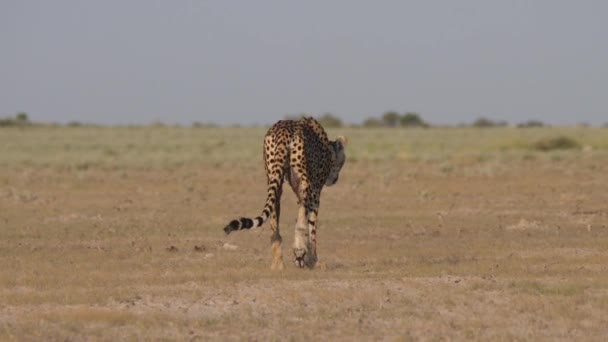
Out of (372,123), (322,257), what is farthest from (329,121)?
(322,257)

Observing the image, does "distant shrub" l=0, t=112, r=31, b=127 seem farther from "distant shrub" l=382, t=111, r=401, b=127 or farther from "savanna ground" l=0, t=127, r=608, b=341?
"savanna ground" l=0, t=127, r=608, b=341

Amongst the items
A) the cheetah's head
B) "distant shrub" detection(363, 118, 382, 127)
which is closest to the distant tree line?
"distant shrub" detection(363, 118, 382, 127)

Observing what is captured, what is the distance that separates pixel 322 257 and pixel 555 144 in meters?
33.2

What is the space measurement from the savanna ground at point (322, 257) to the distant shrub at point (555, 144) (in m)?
9.98

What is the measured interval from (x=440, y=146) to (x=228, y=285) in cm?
4107

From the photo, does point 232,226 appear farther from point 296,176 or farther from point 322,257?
point 322,257

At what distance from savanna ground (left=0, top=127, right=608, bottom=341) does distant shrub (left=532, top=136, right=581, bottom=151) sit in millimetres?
9979

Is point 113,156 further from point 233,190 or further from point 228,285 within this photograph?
point 228,285

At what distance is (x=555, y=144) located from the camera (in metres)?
47.6

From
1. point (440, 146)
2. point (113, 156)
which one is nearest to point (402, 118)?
point (440, 146)

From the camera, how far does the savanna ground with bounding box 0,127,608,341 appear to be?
10.5m

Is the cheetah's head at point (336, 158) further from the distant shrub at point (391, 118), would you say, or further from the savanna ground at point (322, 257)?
the distant shrub at point (391, 118)

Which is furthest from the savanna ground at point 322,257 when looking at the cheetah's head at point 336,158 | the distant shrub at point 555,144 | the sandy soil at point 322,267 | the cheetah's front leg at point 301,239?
the distant shrub at point 555,144

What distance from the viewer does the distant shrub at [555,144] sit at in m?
47.2
